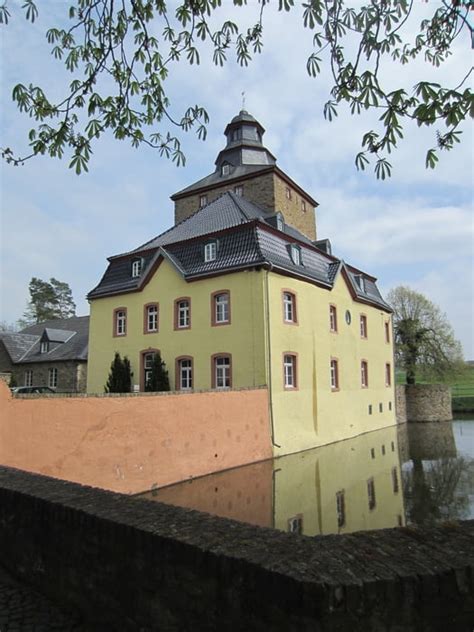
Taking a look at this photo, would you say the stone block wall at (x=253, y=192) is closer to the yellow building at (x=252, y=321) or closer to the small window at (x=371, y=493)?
the yellow building at (x=252, y=321)

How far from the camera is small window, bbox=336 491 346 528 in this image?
849cm

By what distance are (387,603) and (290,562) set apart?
0.43 metres

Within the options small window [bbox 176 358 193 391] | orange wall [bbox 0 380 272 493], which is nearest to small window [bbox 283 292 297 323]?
small window [bbox 176 358 193 391]

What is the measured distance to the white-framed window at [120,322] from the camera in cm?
2020

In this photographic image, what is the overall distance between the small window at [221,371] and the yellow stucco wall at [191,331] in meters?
0.25

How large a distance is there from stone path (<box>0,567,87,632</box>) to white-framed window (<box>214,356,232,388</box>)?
1288 centimetres

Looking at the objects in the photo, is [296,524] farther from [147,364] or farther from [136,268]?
[136,268]

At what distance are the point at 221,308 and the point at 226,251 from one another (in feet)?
7.25

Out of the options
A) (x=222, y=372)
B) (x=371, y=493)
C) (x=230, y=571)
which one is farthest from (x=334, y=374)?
(x=230, y=571)

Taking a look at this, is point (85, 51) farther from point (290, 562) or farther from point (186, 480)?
point (186, 480)

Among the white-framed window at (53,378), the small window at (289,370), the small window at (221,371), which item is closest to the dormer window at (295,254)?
the small window at (289,370)

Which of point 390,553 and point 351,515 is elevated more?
point 390,553

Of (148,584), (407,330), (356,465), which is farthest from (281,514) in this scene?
(407,330)

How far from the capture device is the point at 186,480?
11.1 m
